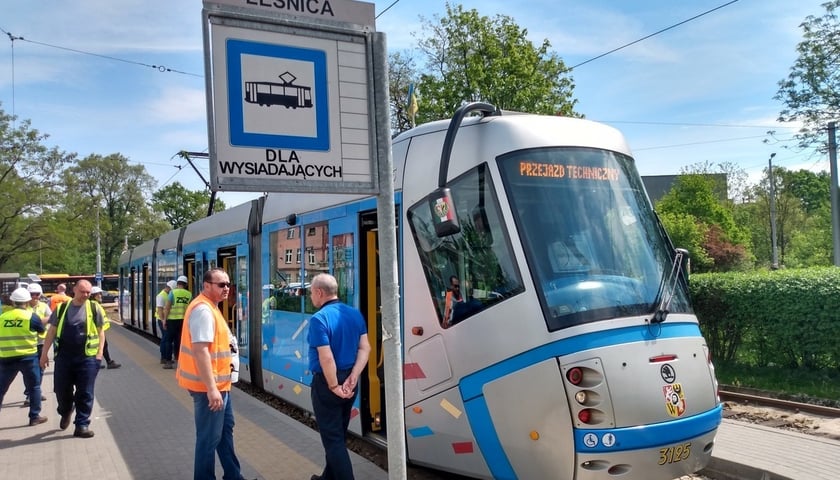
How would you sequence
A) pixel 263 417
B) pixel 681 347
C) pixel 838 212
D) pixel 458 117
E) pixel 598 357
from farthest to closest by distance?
pixel 838 212 < pixel 263 417 < pixel 458 117 < pixel 681 347 < pixel 598 357

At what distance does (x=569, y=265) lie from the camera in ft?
15.1

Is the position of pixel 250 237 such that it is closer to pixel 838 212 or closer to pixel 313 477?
pixel 313 477

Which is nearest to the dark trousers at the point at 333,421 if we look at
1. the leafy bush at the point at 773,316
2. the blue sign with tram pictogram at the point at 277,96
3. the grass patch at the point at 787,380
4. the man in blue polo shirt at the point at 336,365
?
the man in blue polo shirt at the point at 336,365

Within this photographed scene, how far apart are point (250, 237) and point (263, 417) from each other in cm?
300

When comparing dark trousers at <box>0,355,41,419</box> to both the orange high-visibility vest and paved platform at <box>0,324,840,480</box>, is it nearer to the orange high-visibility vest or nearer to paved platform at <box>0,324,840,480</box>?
paved platform at <box>0,324,840,480</box>

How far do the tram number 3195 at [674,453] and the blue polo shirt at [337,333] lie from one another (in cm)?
227

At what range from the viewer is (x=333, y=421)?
4.88 metres

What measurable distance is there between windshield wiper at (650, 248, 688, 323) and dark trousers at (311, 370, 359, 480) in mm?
2336

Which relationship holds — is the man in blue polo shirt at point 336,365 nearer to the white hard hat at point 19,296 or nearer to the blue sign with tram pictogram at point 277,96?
the blue sign with tram pictogram at point 277,96

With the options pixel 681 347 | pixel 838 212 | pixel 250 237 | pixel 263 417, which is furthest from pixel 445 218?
pixel 838 212

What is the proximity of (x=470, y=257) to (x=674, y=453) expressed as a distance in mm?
1978

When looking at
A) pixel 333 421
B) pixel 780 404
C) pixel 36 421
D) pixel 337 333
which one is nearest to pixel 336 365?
pixel 337 333

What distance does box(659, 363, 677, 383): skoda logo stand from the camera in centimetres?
437

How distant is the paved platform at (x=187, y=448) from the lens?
19.4ft
